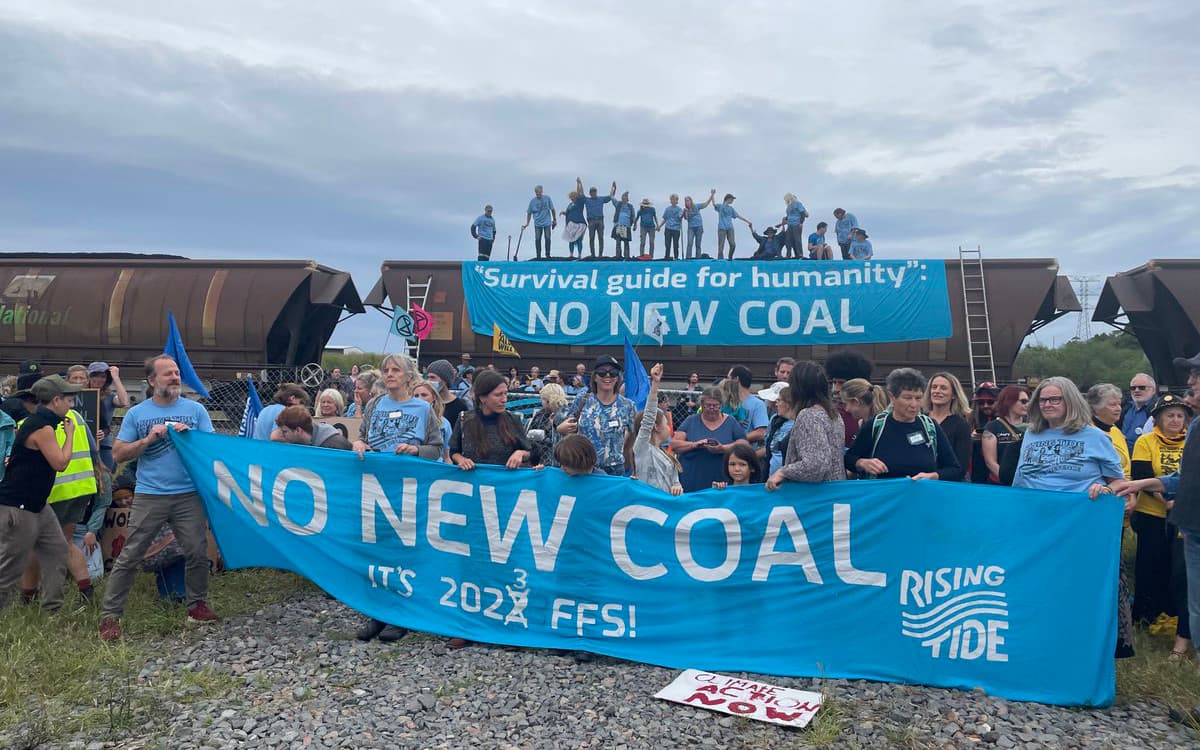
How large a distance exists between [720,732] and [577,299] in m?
12.2

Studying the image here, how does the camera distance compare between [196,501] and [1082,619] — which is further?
[196,501]

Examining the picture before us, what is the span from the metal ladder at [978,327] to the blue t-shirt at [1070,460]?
33.1 feet

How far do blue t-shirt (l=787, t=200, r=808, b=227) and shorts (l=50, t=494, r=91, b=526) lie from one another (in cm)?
1359

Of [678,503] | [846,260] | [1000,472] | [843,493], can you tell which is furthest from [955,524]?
[846,260]

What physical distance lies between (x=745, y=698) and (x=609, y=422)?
6.82ft

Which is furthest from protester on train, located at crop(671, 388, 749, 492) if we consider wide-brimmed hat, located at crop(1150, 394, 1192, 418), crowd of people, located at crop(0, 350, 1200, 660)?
wide-brimmed hat, located at crop(1150, 394, 1192, 418)

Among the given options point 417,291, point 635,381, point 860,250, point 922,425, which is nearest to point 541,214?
point 417,291

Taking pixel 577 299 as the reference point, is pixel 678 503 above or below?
below

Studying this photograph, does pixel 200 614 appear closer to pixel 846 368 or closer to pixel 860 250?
pixel 846 368

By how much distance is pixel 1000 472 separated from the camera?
529 centimetres

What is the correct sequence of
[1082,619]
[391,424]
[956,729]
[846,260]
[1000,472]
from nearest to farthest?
[956,729]
[1082,619]
[1000,472]
[391,424]
[846,260]

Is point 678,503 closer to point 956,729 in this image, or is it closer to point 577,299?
point 956,729

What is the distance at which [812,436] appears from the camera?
4.62 m

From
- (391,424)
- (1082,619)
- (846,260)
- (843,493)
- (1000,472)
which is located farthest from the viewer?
(846,260)
